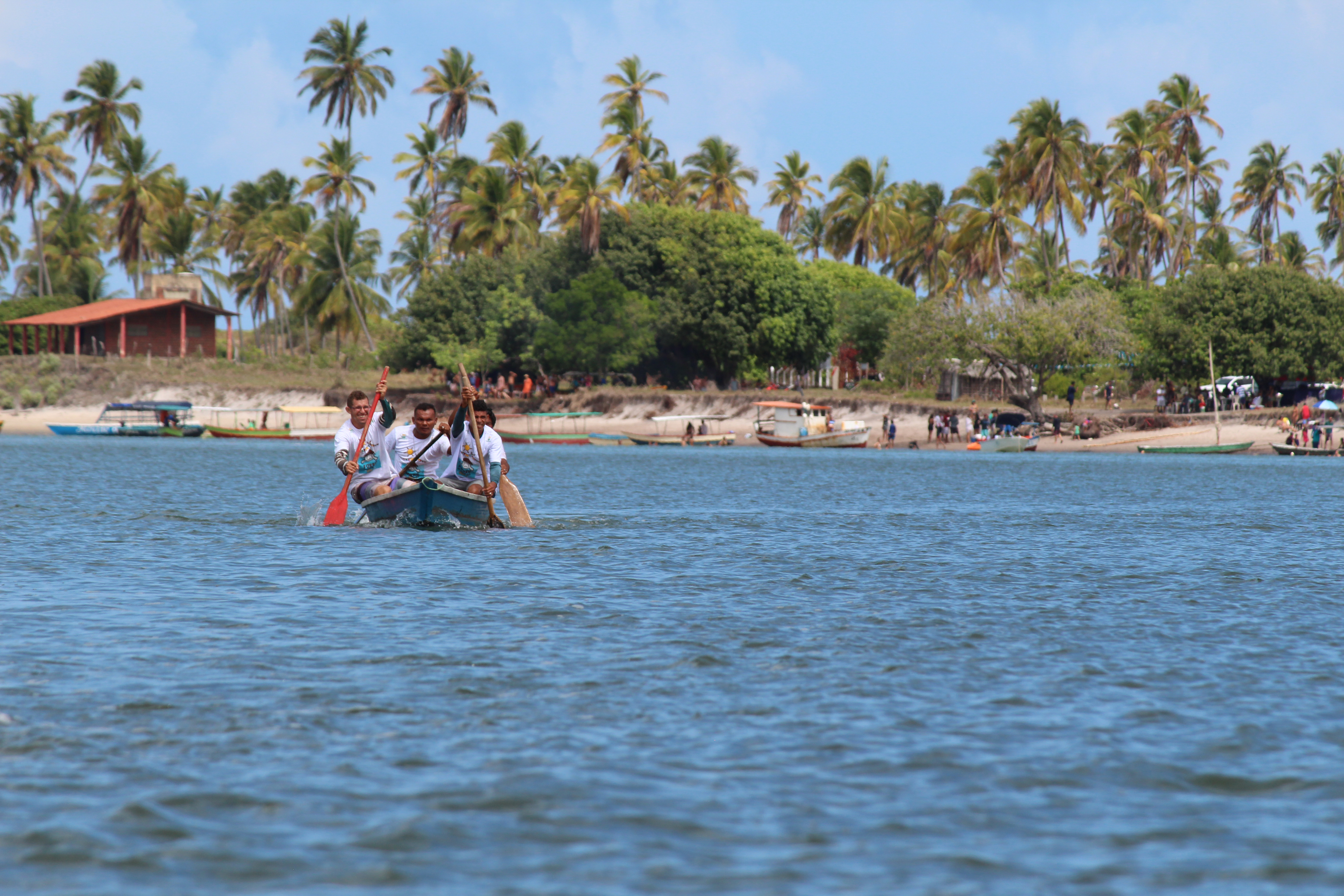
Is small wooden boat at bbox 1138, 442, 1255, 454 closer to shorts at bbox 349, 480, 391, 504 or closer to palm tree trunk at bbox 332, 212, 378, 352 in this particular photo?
palm tree trunk at bbox 332, 212, 378, 352

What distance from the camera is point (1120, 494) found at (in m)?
34.6

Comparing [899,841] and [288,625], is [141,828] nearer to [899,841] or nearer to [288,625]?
[899,841]

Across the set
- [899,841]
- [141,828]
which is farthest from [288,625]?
[899,841]

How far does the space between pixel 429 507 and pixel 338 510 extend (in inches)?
91.7

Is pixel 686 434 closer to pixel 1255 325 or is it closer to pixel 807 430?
pixel 807 430

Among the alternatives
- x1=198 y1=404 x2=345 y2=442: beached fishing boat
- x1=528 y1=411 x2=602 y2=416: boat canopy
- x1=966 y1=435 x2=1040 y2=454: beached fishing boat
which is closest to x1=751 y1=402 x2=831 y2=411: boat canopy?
x1=966 y1=435 x2=1040 y2=454: beached fishing boat

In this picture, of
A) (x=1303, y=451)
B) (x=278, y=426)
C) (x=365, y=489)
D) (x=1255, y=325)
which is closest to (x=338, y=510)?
(x=365, y=489)

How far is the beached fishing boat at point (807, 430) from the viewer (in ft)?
224

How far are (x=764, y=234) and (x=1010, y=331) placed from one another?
57.2 ft

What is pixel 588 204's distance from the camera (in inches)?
2943

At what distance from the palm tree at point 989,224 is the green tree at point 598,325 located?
2009 centimetres

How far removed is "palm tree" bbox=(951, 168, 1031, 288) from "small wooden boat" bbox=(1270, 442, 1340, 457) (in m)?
21.7

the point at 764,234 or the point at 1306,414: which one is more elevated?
the point at 764,234

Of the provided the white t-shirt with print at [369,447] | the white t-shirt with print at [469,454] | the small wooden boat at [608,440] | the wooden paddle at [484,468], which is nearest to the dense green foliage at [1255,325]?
the small wooden boat at [608,440]
